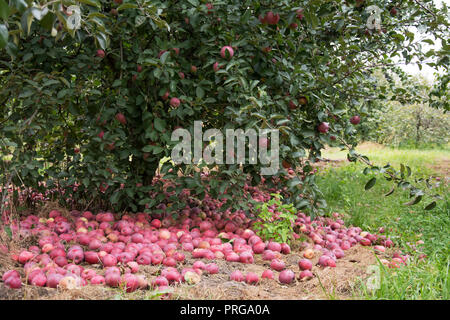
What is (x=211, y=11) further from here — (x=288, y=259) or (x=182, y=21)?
(x=288, y=259)

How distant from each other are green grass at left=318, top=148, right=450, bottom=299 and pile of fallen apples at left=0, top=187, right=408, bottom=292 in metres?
0.18

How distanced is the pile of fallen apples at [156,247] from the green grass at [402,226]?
182mm

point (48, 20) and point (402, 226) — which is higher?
point (48, 20)

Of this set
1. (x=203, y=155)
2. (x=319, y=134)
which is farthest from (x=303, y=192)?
(x=203, y=155)

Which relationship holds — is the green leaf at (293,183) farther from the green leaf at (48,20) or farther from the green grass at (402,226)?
the green leaf at (48,20)

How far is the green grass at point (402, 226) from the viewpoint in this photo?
5.49 feet

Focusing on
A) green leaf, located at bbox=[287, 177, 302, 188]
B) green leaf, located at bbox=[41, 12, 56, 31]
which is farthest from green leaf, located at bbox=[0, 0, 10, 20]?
green leaf, located at bbox=[287, 177, 302, 188]

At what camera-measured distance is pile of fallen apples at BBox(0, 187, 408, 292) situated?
1767 millimetres

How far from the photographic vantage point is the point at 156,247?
2209 millimetres

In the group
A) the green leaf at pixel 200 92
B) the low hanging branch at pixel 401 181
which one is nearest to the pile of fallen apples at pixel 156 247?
the low hanging branch at pixel 401 181

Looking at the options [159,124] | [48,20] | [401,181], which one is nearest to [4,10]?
[48,20]

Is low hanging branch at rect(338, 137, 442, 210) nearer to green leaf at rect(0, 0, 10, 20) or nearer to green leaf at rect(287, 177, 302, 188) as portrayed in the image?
green leaf at rect(287, 177, 302, 188)

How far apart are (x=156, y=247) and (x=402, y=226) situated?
1.96m

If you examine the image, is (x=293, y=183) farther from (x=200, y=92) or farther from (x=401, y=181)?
(x=200, y=92)
